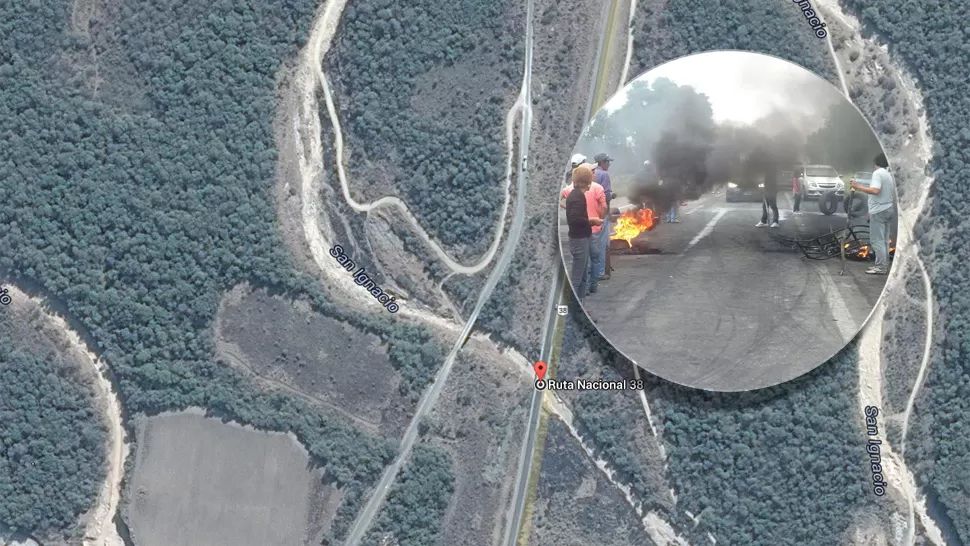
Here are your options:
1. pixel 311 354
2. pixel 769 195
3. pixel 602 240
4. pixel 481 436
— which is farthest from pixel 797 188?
pixel 311 354

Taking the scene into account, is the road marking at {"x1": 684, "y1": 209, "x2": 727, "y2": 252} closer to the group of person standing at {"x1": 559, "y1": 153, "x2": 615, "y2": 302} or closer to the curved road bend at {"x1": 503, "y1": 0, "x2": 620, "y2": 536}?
the group of person standing at {"x1": 559, "y1": 153, "x2": 615, "y2": 302}

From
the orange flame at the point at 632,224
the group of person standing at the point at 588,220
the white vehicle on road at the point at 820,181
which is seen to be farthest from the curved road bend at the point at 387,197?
the white vehicle on road at the point at 820,181

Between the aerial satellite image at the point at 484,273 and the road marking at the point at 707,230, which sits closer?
the road marking at the point at 707,230

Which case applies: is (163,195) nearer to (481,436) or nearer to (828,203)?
(481,436)

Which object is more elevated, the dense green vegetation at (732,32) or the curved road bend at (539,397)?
the dense green vegetation at (732,32)

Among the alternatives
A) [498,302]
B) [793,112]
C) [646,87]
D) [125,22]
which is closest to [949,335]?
[793,112]

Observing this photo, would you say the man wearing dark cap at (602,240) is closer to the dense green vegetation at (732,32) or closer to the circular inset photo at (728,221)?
the circular inset photo at (728,221)
